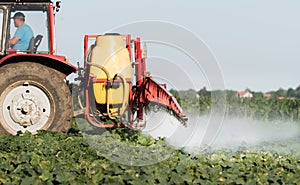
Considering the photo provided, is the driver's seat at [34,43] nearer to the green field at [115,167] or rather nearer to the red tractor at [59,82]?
the red tractor at [59,82]

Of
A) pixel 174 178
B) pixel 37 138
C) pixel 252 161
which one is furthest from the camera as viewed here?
pixel 37 138

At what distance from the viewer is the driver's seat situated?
31.8ft

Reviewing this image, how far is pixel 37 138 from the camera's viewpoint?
28.2 feet

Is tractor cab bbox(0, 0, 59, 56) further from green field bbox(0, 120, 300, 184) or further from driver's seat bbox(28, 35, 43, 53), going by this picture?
green field bbox(0, 120, 300, 184)

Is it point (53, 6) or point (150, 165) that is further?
point (53, 6)

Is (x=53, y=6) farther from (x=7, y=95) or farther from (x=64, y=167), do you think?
(x=64, y=167)

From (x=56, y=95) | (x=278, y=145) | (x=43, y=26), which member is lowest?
(x=278, y=145)

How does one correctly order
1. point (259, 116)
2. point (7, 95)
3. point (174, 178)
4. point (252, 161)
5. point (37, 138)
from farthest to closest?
point (259, 116)
point (7, 95)
point (37, 138)
point (252, 161)
point (174, 178)

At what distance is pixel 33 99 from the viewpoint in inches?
377

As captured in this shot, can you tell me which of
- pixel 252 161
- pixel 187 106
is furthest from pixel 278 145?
pixel 252 161

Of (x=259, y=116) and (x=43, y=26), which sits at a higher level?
(x=43, y=26)

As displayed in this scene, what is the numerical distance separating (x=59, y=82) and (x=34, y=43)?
2.23 ft

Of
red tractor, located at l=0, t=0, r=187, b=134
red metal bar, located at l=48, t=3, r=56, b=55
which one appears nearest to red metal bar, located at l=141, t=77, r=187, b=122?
red tractor, located at l=0, t=0, r=187, b=134

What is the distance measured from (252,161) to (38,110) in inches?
141
